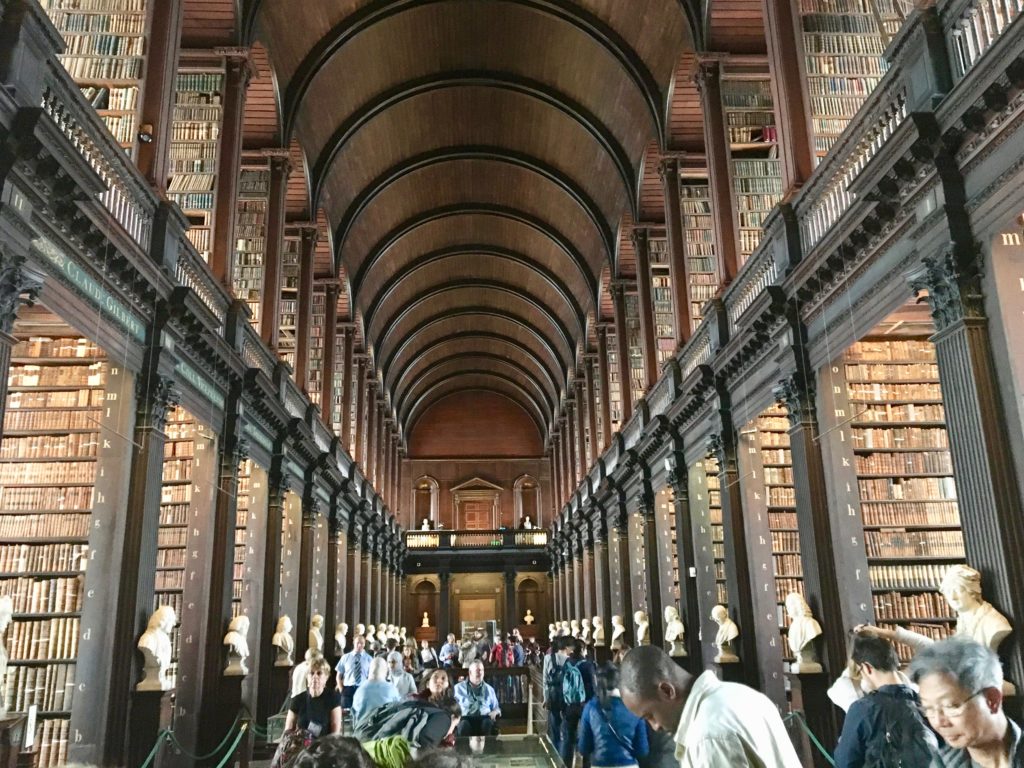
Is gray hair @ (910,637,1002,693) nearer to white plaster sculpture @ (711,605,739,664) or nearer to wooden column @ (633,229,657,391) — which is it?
white plaster sculpture @ (711,605,739,664)

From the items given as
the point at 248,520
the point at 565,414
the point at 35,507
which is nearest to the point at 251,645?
the point at 248,520

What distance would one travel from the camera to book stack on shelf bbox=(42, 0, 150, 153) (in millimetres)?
7188

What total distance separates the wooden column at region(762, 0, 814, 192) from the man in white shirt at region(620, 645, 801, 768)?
6069 mm

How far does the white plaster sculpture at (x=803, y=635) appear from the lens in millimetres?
6559

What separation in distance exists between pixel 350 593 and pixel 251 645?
7949 mm

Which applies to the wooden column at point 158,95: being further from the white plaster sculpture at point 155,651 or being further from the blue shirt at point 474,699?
the blue shirt at point 474,699

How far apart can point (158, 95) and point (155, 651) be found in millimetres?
4622

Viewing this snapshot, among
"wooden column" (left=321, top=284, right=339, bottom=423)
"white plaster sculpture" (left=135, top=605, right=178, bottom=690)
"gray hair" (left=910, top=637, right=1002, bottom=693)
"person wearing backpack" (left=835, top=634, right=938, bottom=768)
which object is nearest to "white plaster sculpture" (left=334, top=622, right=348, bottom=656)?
"wooden column" (left=321, top=284, right=339, bottom=423)

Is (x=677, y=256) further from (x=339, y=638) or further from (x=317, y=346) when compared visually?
(x=339, y=638)

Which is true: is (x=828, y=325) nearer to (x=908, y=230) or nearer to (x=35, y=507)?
(x=908, y=230)

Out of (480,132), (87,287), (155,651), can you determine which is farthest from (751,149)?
(155,651)

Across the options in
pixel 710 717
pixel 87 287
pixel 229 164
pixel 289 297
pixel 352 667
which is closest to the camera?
pixel 710 717

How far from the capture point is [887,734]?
288 cm

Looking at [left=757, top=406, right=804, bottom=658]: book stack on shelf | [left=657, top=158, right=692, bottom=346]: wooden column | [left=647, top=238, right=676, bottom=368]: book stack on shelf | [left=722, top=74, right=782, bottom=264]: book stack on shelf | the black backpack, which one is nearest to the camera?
the black backpack
